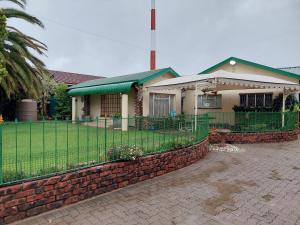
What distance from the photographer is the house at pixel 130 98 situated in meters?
14.1

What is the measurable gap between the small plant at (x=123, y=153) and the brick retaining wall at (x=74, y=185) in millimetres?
169

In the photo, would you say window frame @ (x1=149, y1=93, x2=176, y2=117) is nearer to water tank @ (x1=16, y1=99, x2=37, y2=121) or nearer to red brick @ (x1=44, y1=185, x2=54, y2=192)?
red brick @ (x1=44, y1=185, x2=54, y2=192)

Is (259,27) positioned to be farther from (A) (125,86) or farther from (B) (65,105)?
(B) (65,105)

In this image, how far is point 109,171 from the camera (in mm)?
5340

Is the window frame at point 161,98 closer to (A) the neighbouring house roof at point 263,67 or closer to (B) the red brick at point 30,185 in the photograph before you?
(A) the neighbouring house roof at point 263,67

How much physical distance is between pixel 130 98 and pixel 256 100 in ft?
29.5

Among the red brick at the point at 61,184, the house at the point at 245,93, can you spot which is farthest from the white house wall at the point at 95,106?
the red brick at the point at 61,184

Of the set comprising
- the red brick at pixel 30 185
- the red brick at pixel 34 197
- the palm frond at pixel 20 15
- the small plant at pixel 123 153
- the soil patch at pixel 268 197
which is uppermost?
the palm frond at pixel 20 15

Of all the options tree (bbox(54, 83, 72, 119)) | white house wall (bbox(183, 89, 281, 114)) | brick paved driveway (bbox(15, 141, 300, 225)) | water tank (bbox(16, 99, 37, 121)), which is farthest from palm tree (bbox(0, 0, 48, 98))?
white house wall (bbox(183, 89, 281, 114))

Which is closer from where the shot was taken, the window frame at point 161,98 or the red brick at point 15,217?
Result: the red brick at point 15,217

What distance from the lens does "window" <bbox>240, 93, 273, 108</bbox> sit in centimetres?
1580

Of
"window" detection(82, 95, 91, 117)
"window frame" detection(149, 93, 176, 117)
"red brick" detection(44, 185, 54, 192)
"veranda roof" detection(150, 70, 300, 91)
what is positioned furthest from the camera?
"window" detection(82, 95, 91, 117)

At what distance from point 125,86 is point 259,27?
13.4 metres

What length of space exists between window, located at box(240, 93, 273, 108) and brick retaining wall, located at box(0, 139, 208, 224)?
11.6 meters
